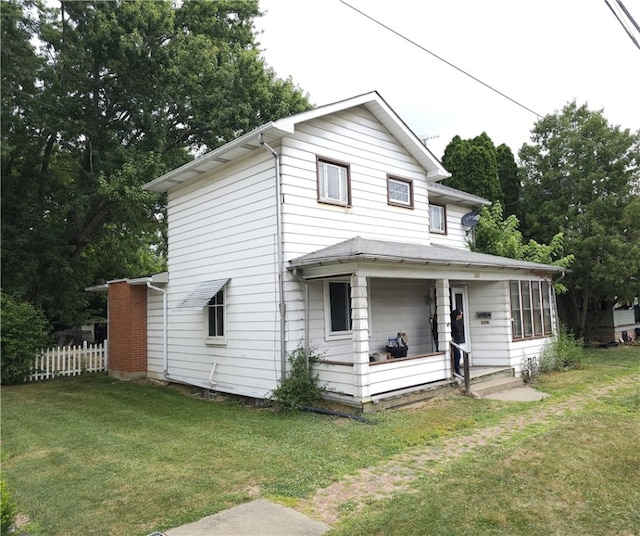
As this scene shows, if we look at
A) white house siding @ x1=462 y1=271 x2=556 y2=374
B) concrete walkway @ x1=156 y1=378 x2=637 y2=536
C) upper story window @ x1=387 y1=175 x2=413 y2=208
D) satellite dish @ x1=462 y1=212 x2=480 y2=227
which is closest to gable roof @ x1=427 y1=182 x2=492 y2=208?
satellite dish @ x1=462 y1=212 x2=480 y2=227

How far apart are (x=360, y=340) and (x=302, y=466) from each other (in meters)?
3.19

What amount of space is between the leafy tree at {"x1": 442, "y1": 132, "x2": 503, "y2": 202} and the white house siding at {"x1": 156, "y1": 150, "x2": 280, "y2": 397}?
12.2m

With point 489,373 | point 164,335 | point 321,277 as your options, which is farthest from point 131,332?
point 489,373

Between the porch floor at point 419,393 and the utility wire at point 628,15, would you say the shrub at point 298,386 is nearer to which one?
the porch floor at point 419,393

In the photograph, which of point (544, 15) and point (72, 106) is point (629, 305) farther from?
point (72, 106)

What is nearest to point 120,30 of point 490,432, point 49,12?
point 49,12

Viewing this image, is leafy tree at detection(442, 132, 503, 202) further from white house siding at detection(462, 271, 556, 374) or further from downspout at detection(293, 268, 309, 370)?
downspout at detection(293, 268, 309, 370)

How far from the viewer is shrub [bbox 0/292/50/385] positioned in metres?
14.1

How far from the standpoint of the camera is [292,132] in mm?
10000

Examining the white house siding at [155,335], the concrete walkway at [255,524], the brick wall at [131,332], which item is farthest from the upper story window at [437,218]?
the concrete walkway at [255,524]

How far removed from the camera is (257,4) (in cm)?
2223

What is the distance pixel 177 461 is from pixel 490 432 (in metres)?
5.04

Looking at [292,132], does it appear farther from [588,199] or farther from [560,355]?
[588,199]

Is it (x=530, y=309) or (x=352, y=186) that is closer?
(x=352, y=186)
